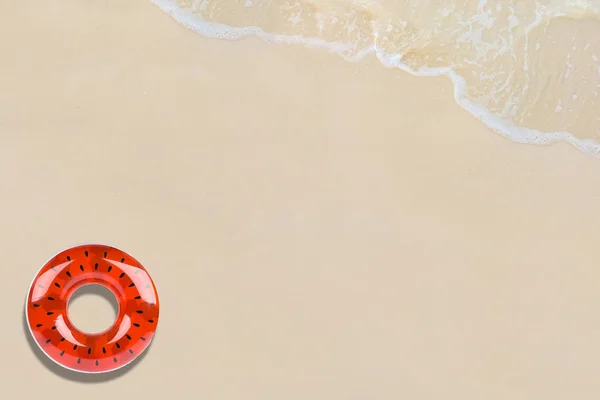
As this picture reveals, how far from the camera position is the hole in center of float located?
2129 millimetres

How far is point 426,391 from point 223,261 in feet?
2.94

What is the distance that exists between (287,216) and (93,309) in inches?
30.1

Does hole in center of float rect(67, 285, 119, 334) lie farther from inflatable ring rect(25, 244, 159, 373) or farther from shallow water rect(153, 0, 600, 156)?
shallow water rect(153, 0, 600, 156)

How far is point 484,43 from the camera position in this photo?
8.48 feet

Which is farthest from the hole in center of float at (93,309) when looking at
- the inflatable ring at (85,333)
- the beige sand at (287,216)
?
the beige sand at (287,216)

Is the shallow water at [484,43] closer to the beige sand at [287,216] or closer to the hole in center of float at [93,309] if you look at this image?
the beige sand at [287,216]

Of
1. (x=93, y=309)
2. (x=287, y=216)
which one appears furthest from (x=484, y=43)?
(x=93, y=309)

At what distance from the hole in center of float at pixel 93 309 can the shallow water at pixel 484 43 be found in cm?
111

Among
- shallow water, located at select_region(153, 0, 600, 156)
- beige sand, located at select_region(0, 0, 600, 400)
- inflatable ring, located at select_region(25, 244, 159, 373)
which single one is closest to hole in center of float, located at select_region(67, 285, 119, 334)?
inflatable ring, located at select_region(25, 244, 159, 373)

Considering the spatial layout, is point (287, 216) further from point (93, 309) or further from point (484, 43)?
Result: point (484, 43)

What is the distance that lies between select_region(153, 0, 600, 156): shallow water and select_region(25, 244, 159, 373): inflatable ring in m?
1.02

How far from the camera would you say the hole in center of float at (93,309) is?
6.98 ft

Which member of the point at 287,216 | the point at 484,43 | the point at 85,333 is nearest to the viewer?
the point at 85,333

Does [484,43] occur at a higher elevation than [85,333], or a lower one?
higher
